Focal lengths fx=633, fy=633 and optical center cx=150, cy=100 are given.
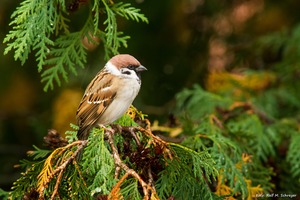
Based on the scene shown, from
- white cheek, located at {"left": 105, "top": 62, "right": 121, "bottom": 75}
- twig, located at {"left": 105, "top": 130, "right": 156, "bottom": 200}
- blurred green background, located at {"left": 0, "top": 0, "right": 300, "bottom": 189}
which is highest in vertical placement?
blurred green background, located at {"left": 0, "top": 0, "right": 300, "bottom": 189}

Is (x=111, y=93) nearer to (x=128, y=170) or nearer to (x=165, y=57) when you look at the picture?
(x=128, y=170)

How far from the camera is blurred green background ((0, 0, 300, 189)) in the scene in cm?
500

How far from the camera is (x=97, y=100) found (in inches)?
125

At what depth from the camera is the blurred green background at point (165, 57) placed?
4996 mm

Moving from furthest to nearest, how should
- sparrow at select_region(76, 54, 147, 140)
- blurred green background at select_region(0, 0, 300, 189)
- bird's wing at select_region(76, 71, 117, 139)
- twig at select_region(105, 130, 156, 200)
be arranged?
blurred green background at select_region(0, 0, 300, 189) < bird's wing at select_region(76, 71, 117, 139) < sparrow at select_region(76, 54, 147, 140) < twig at select_region(105, 130, 156, 200)

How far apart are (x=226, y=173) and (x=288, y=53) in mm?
2073

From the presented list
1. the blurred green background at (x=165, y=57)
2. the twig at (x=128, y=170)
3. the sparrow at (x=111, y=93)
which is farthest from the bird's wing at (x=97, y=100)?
the blurred green background at (x=165, y=57)

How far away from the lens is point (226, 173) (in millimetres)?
3049

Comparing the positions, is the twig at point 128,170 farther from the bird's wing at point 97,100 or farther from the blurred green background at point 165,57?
the blurred green background at point 165,57

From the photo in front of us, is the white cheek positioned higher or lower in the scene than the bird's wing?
higher

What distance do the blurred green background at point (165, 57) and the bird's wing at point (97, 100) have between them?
5.31ft

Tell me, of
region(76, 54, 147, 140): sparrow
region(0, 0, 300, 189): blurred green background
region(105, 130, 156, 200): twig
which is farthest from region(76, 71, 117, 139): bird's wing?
region(0, 0, 300, 189): blurred green background

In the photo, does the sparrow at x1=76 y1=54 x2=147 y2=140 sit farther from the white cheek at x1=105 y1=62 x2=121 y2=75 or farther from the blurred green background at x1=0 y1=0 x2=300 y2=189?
the blurred green background at x1=0 y1=0 x2=300 y2=189

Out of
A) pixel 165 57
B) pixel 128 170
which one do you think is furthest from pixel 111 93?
pixel 165 57
